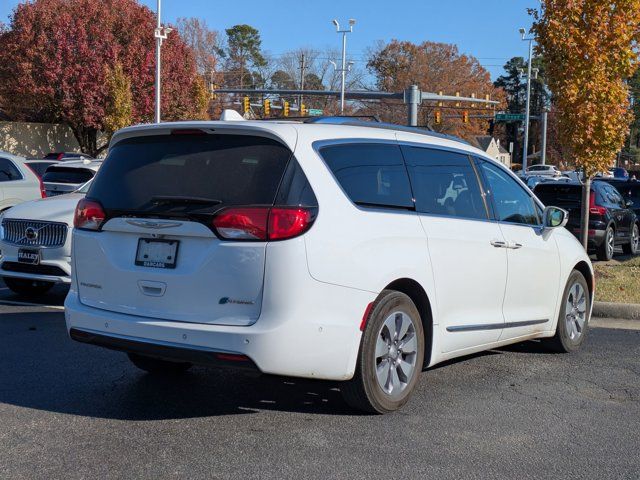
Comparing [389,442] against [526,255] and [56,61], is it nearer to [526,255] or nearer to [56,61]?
[526,255]

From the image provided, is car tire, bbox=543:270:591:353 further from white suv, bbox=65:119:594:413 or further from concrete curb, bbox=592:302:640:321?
concrete curb, bbox=592:302:640:321

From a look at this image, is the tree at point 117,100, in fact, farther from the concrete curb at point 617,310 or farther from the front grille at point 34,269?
A: the concrete curb at point 617,310

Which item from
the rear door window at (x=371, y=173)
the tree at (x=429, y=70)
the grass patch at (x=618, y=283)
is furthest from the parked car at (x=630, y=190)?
the tree at (x=429, y=70)

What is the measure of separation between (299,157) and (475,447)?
2.01m

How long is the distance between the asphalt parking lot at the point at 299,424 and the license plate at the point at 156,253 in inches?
39.7

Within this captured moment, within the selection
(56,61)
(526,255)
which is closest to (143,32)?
(56,61)

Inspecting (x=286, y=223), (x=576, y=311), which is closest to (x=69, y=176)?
→ (x=576, y=311)

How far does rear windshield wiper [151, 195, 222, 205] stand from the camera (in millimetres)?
4797

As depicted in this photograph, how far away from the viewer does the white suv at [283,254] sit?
4.65 metres

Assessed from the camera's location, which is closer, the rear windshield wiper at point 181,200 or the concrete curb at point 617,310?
the rear windshield wiper at point 181,200

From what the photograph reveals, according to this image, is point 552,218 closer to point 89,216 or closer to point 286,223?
point 286,223

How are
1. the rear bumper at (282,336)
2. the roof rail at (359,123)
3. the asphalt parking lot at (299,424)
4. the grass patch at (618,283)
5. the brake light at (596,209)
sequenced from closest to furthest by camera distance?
Answer: the asphalt parking lot at (299,424)
the rear bumper at (282,336)
the roof rail at (359,123)
the grass patch at (618,283)
the brake light at (596,209)

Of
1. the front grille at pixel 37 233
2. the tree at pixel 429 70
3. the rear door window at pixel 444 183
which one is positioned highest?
the tree at pixel 429 70

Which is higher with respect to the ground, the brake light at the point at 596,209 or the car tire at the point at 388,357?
the brake light at the point at 596,209
